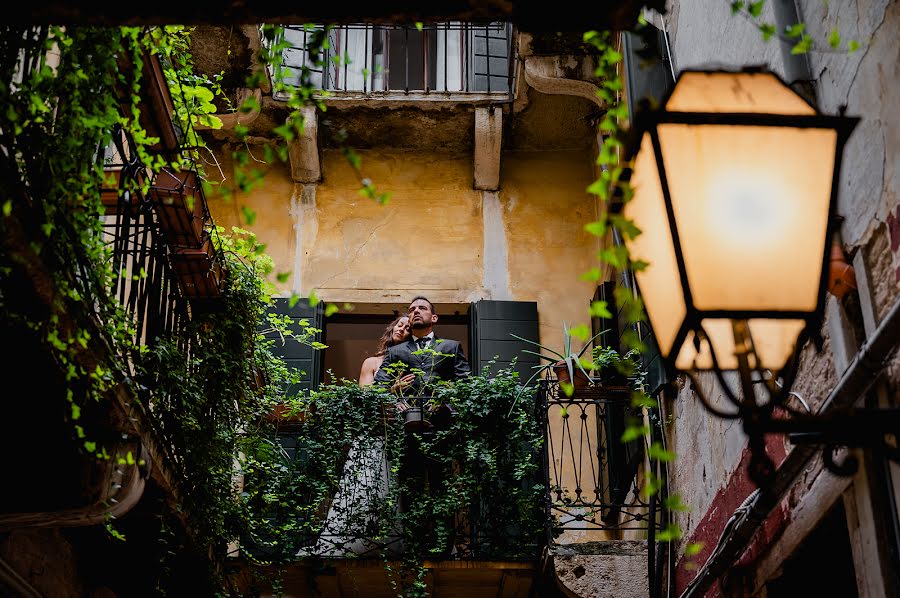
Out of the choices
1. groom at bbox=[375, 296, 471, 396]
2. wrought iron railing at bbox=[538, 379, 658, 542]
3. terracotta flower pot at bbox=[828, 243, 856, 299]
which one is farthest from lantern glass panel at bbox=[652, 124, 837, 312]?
groom at bbox=[375, 296, 471, 396]

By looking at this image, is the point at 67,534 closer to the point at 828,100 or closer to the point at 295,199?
the point at 828,100

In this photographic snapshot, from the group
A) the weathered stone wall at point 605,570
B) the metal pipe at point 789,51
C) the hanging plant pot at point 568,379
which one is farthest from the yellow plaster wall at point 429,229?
the metal pipe at point 789,51

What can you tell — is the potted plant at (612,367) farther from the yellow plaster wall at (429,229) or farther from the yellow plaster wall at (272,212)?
the yellow plaster wall at (272,212)

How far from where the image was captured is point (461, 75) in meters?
11.4

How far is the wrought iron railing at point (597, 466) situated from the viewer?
796 centimetres

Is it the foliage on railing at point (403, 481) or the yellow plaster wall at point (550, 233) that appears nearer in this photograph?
the foliage on railing at point (403, 481)

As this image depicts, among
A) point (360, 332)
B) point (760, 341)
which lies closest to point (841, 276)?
point (760, 341)

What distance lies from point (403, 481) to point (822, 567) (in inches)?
183

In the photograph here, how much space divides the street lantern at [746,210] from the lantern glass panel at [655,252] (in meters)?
0.03

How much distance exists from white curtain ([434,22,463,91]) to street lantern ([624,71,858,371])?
9.04 metres

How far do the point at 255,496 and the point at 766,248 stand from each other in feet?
19.9

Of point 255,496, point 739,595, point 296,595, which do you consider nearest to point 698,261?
point 739,595

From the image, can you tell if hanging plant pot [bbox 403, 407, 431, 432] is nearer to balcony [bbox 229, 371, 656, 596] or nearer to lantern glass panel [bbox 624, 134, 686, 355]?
balcony [bbox 229, 371, 656, 596]

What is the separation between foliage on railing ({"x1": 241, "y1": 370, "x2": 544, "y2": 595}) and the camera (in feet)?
26.5
